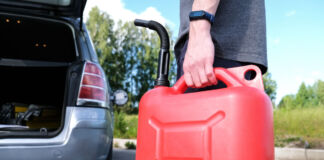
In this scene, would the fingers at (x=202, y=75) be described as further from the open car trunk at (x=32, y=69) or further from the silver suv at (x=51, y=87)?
the open car trunk at (x=32, y=69)

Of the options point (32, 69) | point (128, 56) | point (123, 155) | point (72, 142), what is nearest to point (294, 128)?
point (123, 155)

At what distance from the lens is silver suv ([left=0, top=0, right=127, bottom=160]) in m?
2.05

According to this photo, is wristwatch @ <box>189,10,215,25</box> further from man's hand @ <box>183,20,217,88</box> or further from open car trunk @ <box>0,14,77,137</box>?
open car trunk @ <box>0,14,77,137</box>

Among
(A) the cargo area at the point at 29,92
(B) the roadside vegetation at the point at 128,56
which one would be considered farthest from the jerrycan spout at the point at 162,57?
(B) the roadside vegetation at the point at 128,56

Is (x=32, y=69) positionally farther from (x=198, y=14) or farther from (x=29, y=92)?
(x=198, y=14)

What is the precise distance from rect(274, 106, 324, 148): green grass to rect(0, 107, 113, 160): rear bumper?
252 inches

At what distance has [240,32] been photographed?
1.27 meters

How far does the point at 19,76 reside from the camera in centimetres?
388

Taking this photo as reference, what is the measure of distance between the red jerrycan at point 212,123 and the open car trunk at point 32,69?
6.23 ft

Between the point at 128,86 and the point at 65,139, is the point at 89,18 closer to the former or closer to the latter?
the point at 128,86

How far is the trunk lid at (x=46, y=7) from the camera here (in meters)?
2.62

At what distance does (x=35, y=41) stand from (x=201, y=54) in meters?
2.96

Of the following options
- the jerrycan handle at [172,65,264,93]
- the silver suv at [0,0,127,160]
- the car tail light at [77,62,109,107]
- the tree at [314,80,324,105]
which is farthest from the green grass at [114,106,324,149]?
the tree at [314,80,324,105]

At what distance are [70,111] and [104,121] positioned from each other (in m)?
0.23
